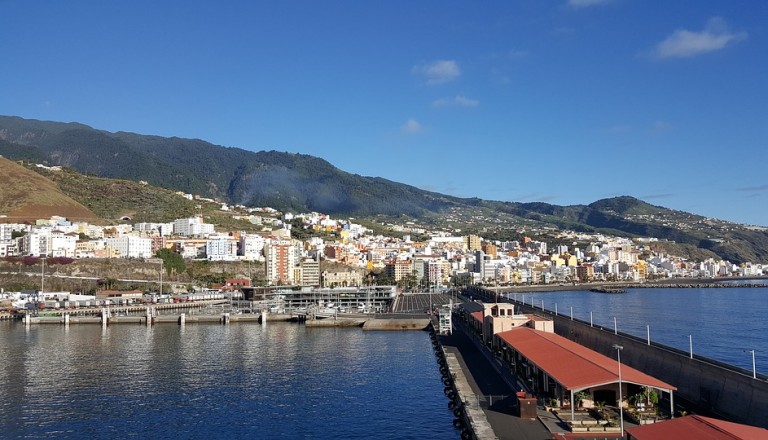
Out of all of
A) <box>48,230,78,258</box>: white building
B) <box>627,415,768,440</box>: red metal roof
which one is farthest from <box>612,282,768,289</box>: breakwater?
<box>627,415,768,440</box>: red metal roof

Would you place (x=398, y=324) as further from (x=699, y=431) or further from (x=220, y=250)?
(x=220, y=250)

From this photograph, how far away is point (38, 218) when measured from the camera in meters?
99.8

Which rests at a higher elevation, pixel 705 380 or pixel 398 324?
pixel 705 380

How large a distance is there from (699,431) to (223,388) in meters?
19.0

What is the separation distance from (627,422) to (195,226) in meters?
95.5

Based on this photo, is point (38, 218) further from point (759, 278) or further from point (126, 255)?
point (759, 278)

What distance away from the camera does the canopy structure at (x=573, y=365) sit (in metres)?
16.8

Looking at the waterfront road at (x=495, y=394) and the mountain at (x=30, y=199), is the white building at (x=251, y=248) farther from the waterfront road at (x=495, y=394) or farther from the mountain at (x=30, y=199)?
the waterfront road at (x=495, y=394)

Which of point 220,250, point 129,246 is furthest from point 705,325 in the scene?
point 129,246

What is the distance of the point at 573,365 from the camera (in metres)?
18.8

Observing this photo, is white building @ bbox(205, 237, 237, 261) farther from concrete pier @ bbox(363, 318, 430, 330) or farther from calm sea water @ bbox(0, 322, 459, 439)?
calm sea water @ bbox(0, 322, 459, 439)

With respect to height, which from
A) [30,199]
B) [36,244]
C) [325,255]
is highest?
[30,199]

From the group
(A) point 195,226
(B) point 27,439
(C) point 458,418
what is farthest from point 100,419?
(A) point 195,226

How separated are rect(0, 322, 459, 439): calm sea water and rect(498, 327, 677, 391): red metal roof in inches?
136
